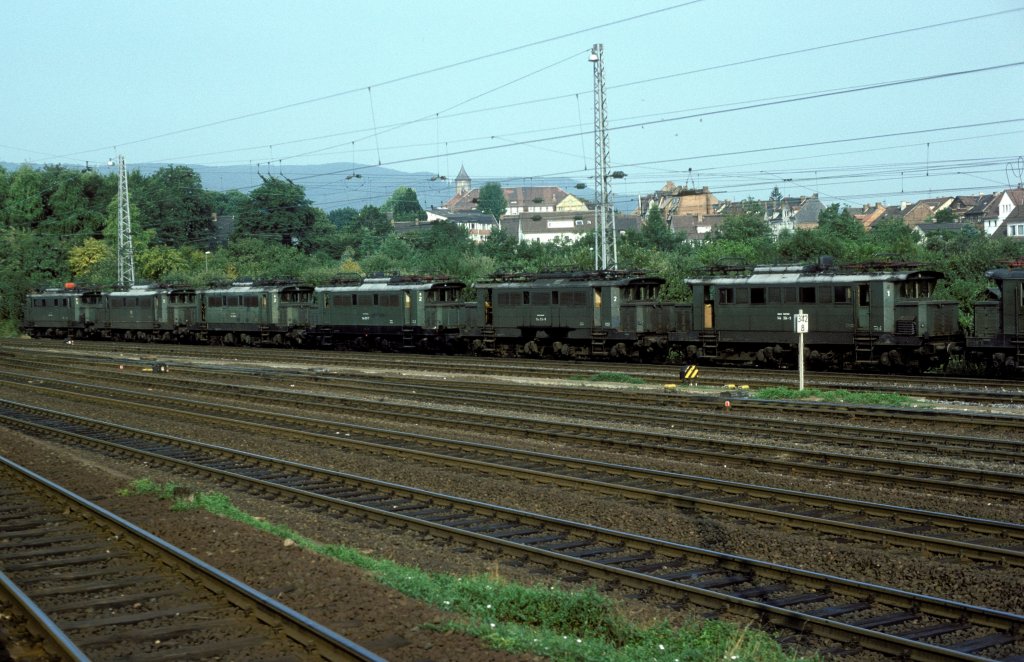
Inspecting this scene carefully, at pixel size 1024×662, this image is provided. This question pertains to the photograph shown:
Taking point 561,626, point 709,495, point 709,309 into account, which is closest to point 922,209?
point 709,309

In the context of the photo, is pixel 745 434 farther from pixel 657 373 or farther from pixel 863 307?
pixel 863 307

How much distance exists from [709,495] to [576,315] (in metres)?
25.1

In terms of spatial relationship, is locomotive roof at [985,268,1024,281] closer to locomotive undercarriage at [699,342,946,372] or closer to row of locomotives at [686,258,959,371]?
row of locomotives at [686,258,959,371]

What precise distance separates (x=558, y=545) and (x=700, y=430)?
9301mm

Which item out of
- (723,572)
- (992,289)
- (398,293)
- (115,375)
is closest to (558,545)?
(723,572)

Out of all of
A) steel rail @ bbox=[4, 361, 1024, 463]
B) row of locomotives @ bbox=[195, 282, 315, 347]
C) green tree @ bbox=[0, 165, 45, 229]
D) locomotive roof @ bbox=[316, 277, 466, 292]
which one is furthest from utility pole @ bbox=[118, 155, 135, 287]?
steel rail @ bbox=[4, 361, 1024, 463]

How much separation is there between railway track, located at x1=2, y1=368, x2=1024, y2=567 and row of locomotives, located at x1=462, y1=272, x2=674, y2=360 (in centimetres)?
1654

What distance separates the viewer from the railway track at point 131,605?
7766mm

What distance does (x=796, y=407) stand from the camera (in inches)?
888

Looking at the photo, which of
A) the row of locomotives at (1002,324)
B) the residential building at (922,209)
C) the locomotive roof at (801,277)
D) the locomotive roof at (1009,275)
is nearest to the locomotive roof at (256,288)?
the locomotive roof at (801,277)

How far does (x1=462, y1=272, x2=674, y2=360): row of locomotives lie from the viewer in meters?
37.8

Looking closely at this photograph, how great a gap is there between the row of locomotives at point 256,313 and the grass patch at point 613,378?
25.1m

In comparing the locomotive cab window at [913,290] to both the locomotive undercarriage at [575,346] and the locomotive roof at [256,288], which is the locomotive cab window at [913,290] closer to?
the locomotive undercarriage at [575,346]

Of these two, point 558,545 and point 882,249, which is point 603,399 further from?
point 882,249
